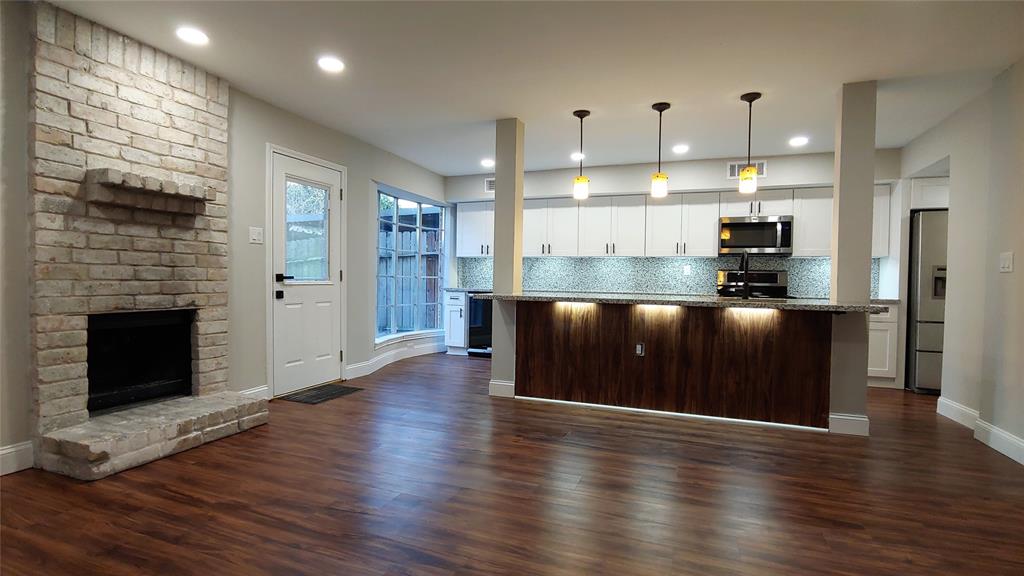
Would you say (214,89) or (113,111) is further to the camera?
(214,89)

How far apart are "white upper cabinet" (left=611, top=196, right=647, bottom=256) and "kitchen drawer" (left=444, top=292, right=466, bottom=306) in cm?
224

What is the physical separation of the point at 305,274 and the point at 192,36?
2.15 meters

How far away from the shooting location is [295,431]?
3.36m

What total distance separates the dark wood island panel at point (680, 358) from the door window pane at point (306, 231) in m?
2.05

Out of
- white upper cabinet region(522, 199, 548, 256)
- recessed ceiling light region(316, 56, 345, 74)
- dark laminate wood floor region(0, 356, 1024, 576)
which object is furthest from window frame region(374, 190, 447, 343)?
dark laminate wood floor region(0, 356, 1024, 576)

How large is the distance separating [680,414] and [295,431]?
2.96 m

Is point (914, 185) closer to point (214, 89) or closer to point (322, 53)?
point (322, 53)

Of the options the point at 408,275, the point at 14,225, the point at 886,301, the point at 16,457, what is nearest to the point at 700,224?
the point at 886,301

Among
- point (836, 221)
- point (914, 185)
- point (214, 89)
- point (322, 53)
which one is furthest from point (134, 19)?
point (914, 185)

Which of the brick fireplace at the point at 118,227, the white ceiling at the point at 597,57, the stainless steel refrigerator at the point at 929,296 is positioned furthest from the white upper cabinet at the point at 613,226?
the brick fireplace at the point at 118,227

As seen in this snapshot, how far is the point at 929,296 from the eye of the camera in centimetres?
484

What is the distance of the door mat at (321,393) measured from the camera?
4235 mm

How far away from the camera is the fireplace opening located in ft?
9.87

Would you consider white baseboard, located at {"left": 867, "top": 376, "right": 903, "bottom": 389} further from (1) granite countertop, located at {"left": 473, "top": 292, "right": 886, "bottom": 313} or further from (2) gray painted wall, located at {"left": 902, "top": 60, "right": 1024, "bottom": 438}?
(1) granite countertop, located at {"left": 473, "top": 292, "right": 886, "bottom": 313}
